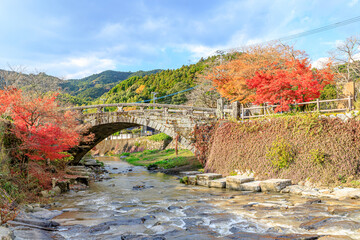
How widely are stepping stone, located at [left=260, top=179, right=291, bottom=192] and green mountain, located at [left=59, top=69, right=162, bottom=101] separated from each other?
64.3m

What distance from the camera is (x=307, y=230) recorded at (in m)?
5.09

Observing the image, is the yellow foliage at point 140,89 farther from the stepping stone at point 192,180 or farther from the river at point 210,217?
the river at point 210,217

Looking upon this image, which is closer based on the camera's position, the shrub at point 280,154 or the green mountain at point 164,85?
the shrub at point 280,154

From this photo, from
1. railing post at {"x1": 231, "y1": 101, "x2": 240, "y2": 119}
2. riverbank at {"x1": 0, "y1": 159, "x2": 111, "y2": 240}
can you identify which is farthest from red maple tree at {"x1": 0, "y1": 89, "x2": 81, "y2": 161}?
railing post at {"x1": 231, "y1": 101, "x2": 240, "y2": 119}

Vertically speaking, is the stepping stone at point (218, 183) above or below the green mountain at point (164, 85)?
below

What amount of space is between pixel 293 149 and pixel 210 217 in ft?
17.9

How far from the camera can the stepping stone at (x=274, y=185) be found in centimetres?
934

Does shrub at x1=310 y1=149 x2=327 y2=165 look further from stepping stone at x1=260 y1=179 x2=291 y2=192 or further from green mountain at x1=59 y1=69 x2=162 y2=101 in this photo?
green mountain at x1=59 y1=69 x2=162 y2=101

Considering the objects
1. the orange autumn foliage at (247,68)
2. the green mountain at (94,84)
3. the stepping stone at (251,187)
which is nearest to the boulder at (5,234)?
the stepping stone at (251,187)

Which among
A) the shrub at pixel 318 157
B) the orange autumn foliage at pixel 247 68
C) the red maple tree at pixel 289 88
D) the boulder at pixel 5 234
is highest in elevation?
the orange autumn foliage at pixel 247 68

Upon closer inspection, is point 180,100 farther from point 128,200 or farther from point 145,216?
point 145,216

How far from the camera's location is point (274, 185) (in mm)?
9344

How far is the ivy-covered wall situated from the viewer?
356 inches

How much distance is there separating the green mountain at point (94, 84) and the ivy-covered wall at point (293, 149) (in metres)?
61.2
